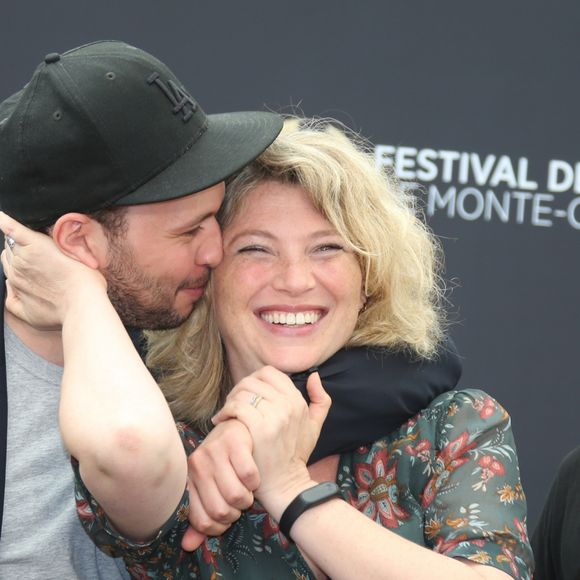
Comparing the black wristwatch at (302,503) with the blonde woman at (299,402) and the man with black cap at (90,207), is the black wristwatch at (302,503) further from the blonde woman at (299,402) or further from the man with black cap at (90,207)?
the man with black cap at (90,207)

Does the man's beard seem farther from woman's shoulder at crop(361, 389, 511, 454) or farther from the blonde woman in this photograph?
woman's shoulder at crop(361, 389, 511, 454)

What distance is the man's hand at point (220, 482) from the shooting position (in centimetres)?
181

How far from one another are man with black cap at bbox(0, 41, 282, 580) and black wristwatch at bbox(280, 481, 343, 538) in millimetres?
384

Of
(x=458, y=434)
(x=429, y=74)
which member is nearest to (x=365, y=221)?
(x=458, y=434)

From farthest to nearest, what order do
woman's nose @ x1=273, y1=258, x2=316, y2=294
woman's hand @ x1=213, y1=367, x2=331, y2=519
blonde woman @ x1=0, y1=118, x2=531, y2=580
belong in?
woman's nose @ x1=273, y1=258, x2=316, y2=294 → woman's hand @ x1=213, y1=367, x2=331, y2=519 → blonde woman @ x1=0, y1=118, x2=531, y2=580

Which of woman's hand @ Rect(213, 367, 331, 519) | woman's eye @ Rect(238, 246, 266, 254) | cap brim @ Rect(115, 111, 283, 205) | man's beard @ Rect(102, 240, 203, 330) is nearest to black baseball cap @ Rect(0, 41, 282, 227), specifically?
cap brim @ Rect(115, 111, 283, 205)

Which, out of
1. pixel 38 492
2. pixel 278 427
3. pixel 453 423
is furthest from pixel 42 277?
pixel 453 423

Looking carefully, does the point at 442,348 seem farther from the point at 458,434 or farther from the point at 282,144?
the point at 282,144

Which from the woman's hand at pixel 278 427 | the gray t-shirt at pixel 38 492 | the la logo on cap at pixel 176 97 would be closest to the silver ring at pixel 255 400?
the woman's hand at pixel 278 427

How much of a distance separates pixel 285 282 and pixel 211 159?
10.5 inches

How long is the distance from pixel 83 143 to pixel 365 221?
554 millimetres

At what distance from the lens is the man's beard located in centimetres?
197

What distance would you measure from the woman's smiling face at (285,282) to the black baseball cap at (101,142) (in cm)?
18

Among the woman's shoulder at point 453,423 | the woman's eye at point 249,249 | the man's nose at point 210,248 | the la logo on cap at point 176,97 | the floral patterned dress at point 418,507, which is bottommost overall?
the floral patterned dress at point 418,507
